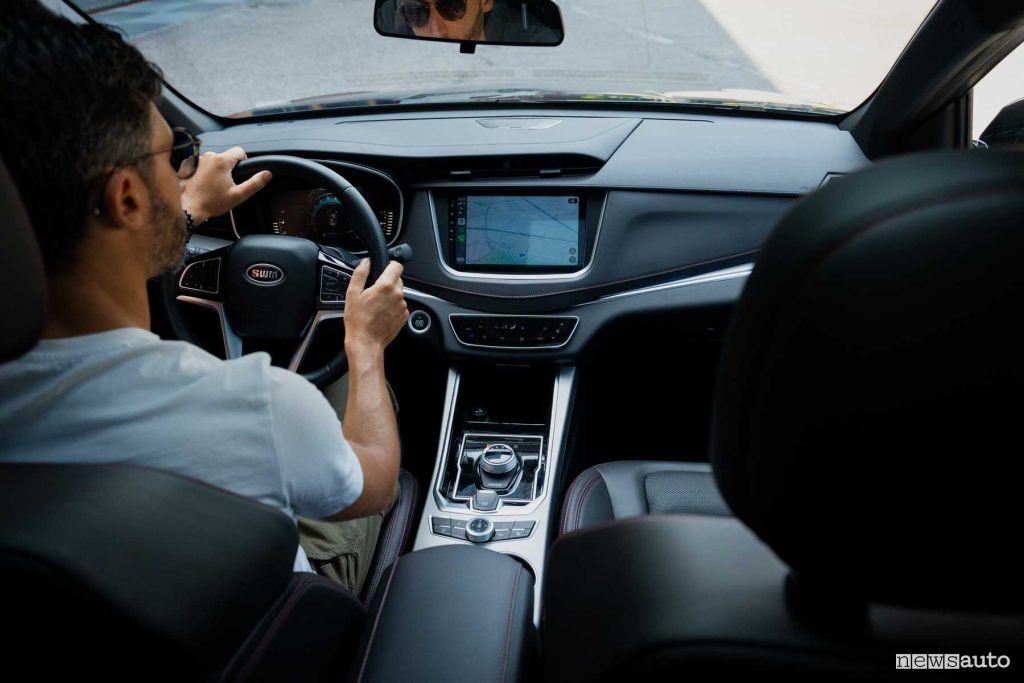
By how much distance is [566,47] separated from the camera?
5.42m

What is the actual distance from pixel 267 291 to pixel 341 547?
0.76m

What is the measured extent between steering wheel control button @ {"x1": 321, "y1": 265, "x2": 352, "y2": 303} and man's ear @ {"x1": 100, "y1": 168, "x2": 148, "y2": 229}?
3.40 ft

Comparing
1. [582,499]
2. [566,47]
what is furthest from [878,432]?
[566,47]

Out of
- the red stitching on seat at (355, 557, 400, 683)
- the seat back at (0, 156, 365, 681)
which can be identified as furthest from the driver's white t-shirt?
the red stitching on seat at (355, 557, 400, 683)

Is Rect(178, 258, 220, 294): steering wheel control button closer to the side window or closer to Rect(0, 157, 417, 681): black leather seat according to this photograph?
Rect(0, 157, 417, 681): black leather seat

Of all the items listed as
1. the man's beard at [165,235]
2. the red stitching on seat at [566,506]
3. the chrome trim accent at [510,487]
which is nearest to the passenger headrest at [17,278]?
the man's beard at [165,235]

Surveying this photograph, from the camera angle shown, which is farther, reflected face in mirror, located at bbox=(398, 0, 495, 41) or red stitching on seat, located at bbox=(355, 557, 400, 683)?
reflected face in mirror, located at bbox=(398, 0, 495, 41)

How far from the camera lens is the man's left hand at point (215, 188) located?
2.09m

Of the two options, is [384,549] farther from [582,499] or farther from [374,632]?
[374,632]

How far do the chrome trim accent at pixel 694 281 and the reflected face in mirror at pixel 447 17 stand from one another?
94 centimetres

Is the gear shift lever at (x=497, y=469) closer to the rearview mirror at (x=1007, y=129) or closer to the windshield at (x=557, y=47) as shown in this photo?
the rearview mirror at (x=1007, y=129)

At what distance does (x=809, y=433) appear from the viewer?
73 cm

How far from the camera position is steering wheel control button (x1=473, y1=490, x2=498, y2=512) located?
2.41m

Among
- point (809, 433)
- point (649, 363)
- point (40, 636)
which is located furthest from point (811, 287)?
point (649, 363)
